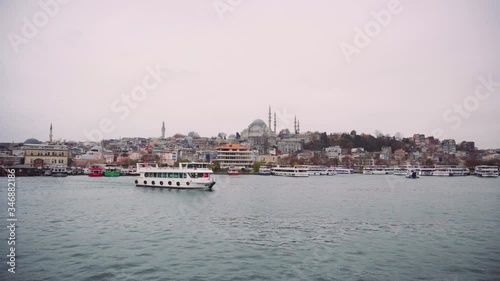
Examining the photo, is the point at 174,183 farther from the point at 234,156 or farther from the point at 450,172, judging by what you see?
the point at 450,172

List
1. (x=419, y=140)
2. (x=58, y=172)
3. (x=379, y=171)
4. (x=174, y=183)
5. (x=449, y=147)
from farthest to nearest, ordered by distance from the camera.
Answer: (x=419, y=140)
(x=449, y=147)
(x=379, y=171)
(x=58, y=172)
(x=174, y=183)

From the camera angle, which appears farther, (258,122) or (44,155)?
(258,122)

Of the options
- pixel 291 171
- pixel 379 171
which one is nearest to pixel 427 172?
pixel 379 171

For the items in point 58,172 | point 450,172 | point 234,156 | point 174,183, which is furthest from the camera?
point 234,156

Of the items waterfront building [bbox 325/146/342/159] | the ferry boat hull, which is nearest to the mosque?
waterfront building [bbox 325/146/342/159]

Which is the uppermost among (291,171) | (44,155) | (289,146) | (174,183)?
(289,146)

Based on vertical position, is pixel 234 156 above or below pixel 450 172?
above
